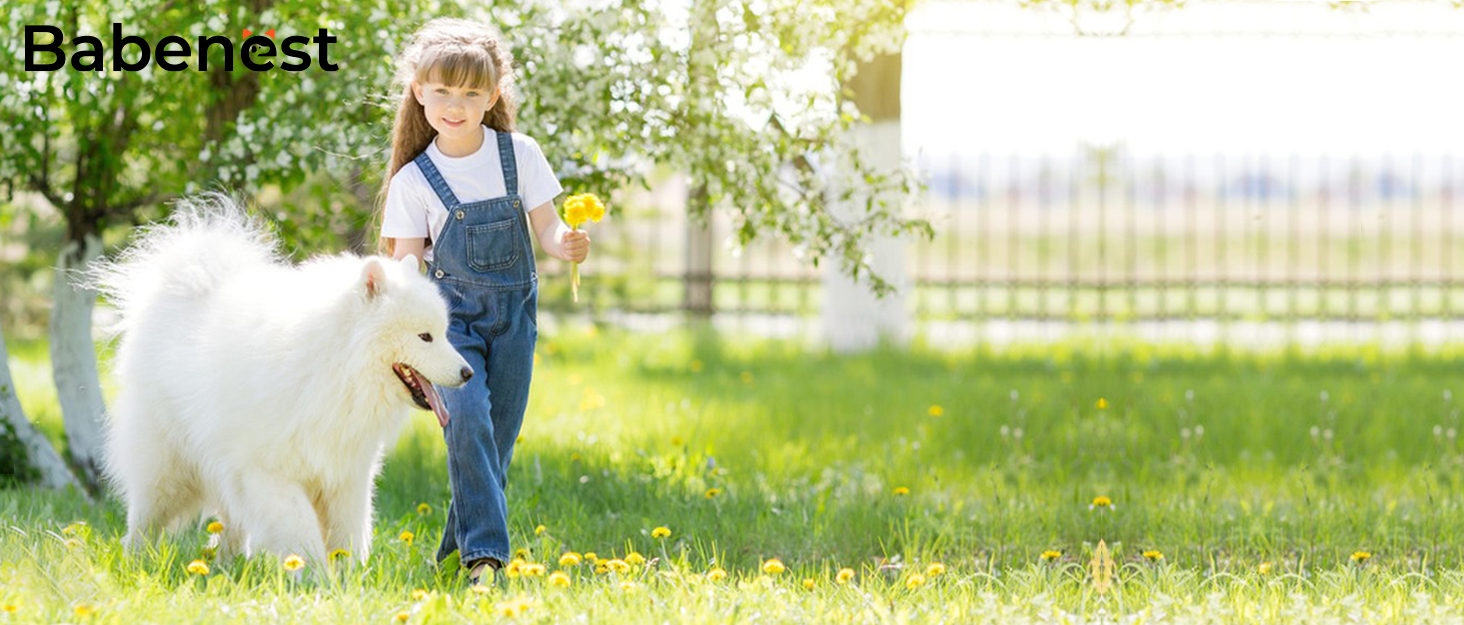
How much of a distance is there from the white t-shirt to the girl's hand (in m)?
0.32

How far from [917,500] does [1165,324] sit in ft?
26.0

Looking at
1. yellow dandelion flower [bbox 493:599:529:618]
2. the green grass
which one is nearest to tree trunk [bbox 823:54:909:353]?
the green grass

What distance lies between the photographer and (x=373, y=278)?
377 cm

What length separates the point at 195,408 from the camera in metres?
4.19

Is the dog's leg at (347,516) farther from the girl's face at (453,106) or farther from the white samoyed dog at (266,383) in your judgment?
the girl's face at (453,106)

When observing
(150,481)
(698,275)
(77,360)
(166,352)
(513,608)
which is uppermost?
(698,275)

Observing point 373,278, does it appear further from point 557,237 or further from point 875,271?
point 875,271

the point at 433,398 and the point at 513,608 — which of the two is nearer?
the point at 513,608

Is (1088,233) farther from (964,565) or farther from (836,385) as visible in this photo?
(964,565)

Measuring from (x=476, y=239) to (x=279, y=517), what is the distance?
0.94 metres

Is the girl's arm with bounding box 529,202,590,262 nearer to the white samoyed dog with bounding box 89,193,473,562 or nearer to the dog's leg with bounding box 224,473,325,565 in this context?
the white samoyed dog with bounding box 89,193,473,562

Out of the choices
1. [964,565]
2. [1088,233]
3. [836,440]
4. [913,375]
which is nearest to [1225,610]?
[964,565]

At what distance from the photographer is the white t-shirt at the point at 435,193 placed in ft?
13.6

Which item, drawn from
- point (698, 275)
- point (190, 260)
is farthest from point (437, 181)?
point (698, 275)
